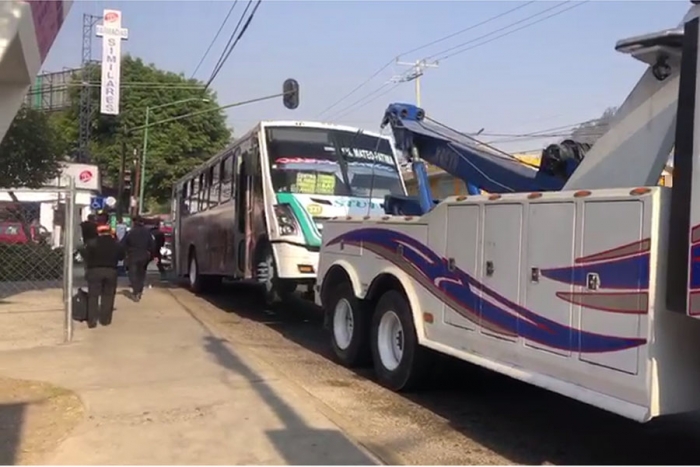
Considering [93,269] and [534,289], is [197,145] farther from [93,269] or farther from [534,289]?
[534,289]

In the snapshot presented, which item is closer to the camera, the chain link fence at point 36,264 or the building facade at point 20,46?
the building facade at point 20,46

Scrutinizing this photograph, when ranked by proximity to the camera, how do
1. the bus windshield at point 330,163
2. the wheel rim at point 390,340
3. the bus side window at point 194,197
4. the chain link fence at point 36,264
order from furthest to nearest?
1. the bus side window at point 194,197
2. the bus windshield at point 330,163
3. the chain link fence at point 36,264
4. the wheel rim at point 390,340

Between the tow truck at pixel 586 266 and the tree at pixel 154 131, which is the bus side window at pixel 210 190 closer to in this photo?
the tow truck at pixel 586 266

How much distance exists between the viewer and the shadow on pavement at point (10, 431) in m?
5.50

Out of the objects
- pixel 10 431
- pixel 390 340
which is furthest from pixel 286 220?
pixel 10 431

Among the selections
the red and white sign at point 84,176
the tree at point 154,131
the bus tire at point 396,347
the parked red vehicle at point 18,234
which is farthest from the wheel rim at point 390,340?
the tree at point 154,131

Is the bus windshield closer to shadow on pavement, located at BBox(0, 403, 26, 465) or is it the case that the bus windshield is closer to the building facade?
the building facade

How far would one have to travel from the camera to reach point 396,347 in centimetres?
812

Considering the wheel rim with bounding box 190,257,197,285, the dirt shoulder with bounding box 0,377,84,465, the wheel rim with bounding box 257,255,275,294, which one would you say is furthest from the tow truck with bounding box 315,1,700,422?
the wheel rim with bounding box 190,257,197,285

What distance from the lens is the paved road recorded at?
592cm

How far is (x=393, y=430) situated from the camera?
650cm

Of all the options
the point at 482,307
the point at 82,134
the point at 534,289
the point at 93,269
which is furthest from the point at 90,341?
the point at 82,134

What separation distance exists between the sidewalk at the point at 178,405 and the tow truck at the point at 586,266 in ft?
4.57

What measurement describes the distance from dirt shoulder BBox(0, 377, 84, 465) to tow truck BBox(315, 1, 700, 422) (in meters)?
3.13
